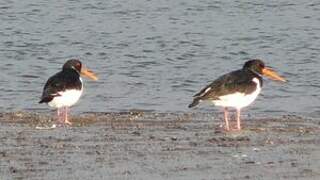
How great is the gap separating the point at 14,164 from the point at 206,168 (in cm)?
202

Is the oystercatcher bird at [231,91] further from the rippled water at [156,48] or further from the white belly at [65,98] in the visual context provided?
the rippled water at [156,48]

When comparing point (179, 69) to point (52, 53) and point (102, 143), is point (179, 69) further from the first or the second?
point (102, 143)

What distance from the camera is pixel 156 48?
23953 millimetres

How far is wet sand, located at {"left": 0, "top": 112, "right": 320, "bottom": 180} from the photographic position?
9.91 meters

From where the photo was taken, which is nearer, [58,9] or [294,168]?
[294,168]

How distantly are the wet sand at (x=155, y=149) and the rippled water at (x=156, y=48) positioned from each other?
2.66 m

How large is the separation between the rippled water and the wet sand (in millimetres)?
2662

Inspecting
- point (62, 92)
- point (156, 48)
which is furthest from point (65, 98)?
point (156, 48)

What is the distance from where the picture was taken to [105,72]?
68.0 ft

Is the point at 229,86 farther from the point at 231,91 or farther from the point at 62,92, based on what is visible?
the point at 62,92

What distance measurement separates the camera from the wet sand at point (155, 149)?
991 cm

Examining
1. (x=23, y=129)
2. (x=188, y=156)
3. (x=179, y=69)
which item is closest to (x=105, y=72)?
(x=179, y=69)

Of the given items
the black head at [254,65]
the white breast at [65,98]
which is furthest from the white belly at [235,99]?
the white breast at [65,98]

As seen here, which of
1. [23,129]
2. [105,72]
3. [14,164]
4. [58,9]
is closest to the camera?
[14,164]
